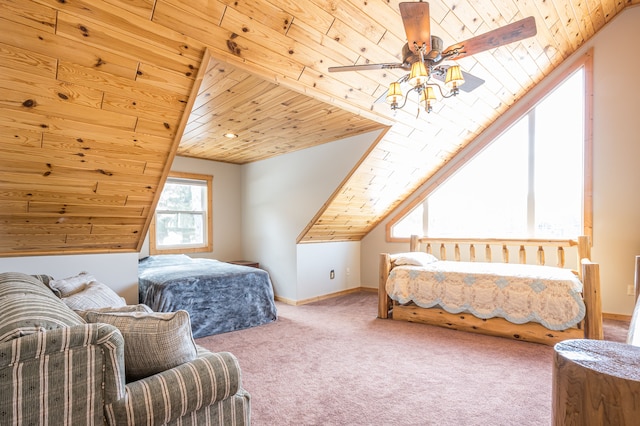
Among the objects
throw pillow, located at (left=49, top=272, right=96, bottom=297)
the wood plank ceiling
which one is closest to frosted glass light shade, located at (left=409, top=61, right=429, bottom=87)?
the wood plank ceiling

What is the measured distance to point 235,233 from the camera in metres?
5.74

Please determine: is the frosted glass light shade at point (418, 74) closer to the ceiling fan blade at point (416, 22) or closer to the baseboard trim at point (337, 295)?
the ceiling fan blade at point (416, 22)

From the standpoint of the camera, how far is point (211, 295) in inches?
138

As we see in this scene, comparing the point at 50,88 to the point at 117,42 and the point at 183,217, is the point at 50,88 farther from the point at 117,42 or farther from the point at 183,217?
the point at 183,217

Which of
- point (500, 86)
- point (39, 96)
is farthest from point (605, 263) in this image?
point (39, 96)

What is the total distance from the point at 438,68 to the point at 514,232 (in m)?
3.27

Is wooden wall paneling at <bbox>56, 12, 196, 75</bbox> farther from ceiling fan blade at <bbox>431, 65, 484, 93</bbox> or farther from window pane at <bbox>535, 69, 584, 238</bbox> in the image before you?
window pane at <bbox>535, 69, 584, 238</bbox>

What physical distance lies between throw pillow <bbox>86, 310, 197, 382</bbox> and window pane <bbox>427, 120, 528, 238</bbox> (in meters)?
4.41

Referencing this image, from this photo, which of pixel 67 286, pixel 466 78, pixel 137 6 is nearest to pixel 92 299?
pixel 67 286

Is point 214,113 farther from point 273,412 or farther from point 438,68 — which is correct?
point 273,412

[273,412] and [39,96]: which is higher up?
[39,96]

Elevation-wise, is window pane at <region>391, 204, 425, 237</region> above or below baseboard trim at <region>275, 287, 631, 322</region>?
above

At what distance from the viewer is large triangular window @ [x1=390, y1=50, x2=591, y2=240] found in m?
4.15

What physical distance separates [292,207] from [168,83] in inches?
111
